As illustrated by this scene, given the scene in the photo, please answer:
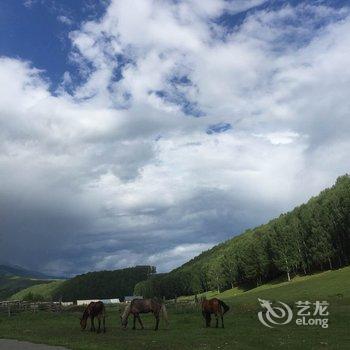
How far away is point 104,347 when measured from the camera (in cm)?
2588

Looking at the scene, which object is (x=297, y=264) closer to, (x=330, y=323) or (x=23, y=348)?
(x=330, y=323)

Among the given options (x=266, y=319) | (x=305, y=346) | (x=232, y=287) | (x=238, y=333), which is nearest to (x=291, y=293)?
(x=266, y=319)

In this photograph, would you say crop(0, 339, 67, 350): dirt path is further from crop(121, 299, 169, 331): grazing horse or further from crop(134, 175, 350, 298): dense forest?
crop(134, 175, 350, 298): dense forest
